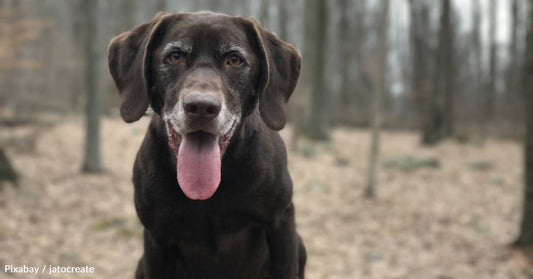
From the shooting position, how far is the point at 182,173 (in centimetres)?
254

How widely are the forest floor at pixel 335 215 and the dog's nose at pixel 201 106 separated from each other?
331 cm

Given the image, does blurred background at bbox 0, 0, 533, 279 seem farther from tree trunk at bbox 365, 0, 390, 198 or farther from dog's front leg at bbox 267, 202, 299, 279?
dog's front leg at bbox 267, 202, 299, 279

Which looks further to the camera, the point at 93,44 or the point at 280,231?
the point at 93,44

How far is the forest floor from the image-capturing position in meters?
6.27

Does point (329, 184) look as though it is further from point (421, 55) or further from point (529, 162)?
point (421, 55)

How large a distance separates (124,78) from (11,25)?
15976 millimetres

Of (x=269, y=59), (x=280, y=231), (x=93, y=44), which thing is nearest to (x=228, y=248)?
(x=280, y=231)

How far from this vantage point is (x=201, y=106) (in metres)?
2.39

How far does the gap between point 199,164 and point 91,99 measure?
29.2 feet

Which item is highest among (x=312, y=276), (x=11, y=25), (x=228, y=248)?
(x=11, y=25)

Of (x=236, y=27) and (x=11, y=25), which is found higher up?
(x=11, y=25)

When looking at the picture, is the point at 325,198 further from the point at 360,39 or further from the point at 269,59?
the point at 360,39

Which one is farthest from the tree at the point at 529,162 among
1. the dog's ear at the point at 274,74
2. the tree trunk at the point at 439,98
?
the tree trunk at the point at 439,98

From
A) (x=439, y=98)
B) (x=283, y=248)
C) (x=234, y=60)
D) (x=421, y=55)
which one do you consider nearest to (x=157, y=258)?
(x=283, y=248)
